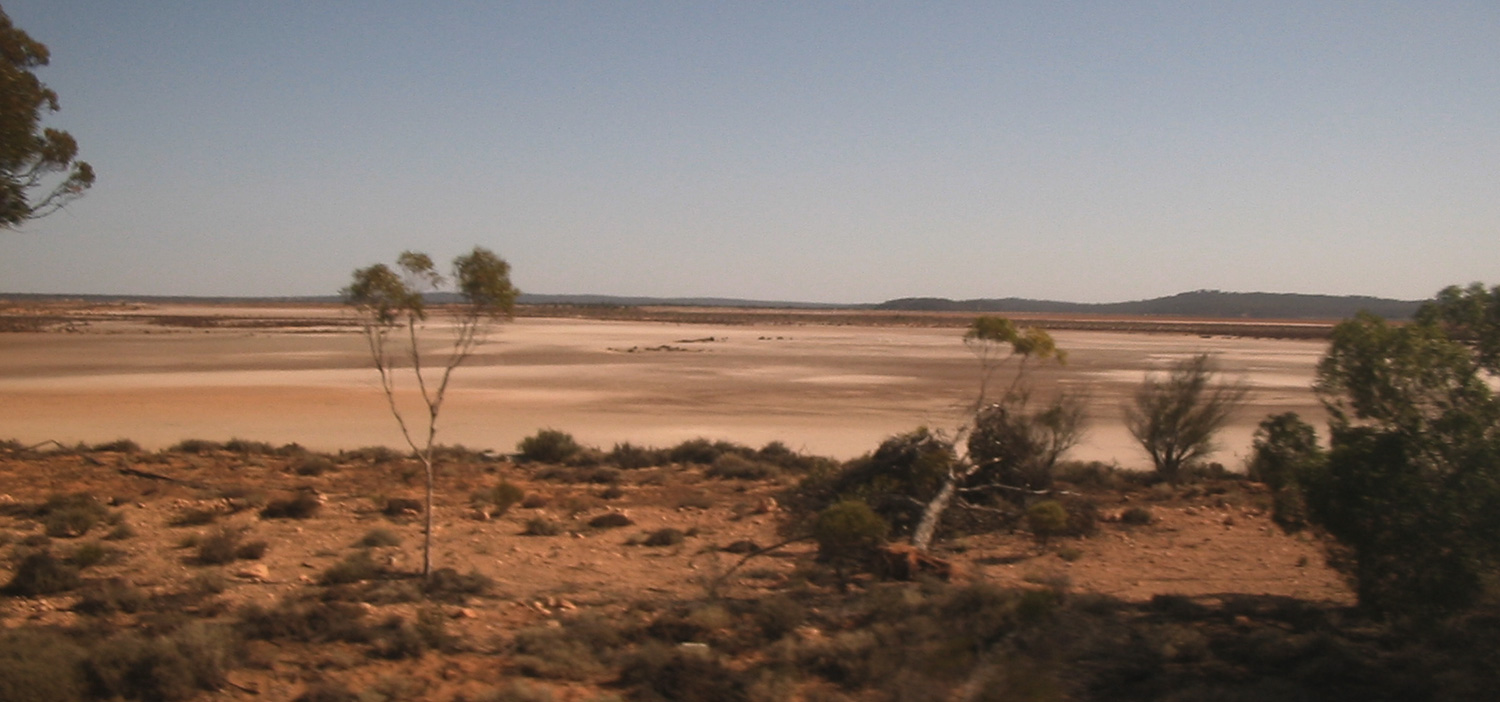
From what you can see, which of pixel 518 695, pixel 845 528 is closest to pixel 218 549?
pixel 518 695

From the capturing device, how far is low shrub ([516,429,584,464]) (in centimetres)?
2002

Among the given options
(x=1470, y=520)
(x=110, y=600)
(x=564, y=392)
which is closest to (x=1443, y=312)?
(x=1470, y=520)

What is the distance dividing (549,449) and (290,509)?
7.33 metres

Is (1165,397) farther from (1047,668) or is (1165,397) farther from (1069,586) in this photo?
(1047,668)

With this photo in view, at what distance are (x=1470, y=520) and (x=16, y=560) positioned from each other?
1363 centimetres

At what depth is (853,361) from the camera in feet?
165

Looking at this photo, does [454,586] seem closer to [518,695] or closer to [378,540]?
[378,540]

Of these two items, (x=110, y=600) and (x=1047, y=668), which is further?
(x=110, y=600)

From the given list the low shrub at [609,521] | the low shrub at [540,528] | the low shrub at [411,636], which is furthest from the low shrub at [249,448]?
the low shrub at [411,636]

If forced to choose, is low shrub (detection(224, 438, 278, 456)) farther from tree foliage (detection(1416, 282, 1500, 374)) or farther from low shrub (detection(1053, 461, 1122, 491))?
tree foliage (detection(1416, 282, 1500, 374))

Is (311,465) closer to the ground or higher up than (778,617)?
closer to the ground

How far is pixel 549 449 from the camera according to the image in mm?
20188

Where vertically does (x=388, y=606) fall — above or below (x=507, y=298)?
below

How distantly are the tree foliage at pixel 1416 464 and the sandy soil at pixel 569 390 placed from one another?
13.7m
